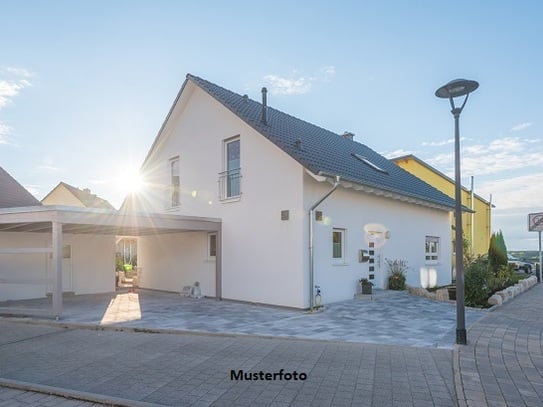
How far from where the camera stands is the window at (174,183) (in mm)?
14578

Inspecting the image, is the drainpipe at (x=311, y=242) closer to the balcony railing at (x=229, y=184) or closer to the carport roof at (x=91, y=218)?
the balcony railing at (x=229, y=184)

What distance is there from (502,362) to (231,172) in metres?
8.66

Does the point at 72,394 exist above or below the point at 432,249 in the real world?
below

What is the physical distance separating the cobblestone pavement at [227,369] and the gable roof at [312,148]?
475 centimetres

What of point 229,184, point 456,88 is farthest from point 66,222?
point 456,88

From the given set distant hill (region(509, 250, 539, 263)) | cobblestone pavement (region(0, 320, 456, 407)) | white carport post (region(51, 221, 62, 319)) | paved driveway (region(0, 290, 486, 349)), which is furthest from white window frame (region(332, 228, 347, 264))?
distant hill (region(509, 250, 539, 263))

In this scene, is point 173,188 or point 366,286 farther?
point 173,188

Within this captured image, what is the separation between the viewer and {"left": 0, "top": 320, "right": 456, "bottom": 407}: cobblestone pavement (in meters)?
4.37

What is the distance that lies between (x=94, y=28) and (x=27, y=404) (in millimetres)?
8442

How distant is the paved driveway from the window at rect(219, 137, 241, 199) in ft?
10.7

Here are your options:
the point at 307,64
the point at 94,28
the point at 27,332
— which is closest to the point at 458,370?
the point at 27,332

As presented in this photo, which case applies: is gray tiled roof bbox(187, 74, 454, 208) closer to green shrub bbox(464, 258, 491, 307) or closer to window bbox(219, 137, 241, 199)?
window bbox(219, 137, 241, 199)

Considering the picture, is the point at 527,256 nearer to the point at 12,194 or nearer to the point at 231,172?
the point at 231,172

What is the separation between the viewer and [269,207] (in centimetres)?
1084
